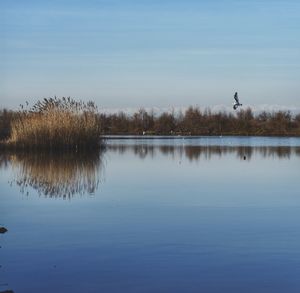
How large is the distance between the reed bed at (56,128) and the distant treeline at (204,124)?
39.2 metres

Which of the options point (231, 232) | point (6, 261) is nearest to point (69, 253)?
point (6, 261)

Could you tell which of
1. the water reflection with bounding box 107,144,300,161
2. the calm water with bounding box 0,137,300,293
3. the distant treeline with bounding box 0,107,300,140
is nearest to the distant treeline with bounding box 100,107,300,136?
the distant treeline with bounding box 0,107,300,140

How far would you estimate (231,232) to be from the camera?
737 cm

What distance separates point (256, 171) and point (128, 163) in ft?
15.7

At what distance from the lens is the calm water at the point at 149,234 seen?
5.26 m

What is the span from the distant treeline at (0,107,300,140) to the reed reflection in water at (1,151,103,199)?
41.9m

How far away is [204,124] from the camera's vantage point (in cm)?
6588

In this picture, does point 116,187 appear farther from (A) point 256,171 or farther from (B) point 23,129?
(B) point 23,129

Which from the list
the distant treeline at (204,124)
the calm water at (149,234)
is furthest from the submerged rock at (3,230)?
the distant treeline at (204,124)

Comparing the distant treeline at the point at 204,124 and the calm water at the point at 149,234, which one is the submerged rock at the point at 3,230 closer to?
the calm water at the point at 149,234

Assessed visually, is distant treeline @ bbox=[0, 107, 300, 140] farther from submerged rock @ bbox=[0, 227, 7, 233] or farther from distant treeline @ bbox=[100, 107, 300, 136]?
submerged rock @ bbox=[0, 227, 7, 233]

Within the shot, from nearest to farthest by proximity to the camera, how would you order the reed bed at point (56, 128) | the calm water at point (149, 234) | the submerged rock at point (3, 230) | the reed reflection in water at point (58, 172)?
the calm water at point (149, 234), the submerged rock at point (3, 230), the reed reflection in water at point (58, 172), the reed bed at point (56, 128)

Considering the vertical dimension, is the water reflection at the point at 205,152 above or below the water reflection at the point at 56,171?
below

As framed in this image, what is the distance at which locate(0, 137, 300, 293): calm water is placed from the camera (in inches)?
207
